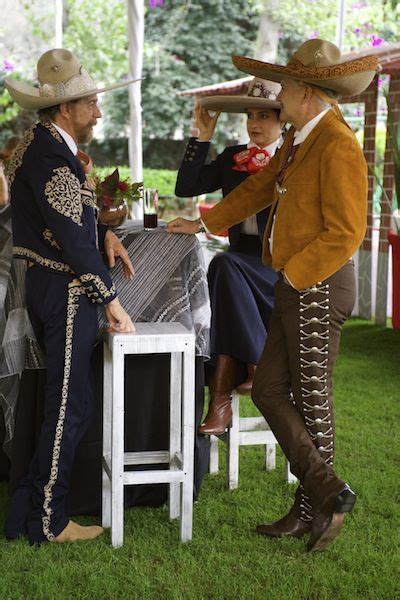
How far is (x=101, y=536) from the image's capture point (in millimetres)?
3322

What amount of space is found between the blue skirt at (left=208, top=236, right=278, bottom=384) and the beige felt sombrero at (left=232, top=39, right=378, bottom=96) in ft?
2.99

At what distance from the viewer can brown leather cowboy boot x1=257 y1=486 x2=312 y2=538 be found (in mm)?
3318

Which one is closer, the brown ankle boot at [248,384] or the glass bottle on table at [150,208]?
the glass bottle on table at [150,208]

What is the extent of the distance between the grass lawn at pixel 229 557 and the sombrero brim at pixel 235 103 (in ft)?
5.30

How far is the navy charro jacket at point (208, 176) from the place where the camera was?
152 inches

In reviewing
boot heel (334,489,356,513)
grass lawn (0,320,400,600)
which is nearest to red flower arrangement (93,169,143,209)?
grass lawn (0,320,400,600)

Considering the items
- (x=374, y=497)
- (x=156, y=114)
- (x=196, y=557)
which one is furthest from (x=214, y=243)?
(x=156, y=114)

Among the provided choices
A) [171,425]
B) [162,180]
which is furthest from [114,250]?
[162,180]

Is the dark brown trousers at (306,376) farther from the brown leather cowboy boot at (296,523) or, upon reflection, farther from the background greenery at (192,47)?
the background greenery at (192,47)

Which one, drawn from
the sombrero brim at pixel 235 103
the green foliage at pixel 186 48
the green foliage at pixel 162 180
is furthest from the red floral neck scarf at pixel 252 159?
the green foliage at pixel 186 48

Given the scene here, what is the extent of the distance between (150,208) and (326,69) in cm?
88

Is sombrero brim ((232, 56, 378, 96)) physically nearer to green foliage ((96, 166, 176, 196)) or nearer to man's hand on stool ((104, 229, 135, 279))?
man's hand on stool ((104, 229, 135, 279))

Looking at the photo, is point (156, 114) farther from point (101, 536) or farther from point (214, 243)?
point (101, 536)

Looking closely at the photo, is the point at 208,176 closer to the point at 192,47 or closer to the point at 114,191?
the point at 114,191
